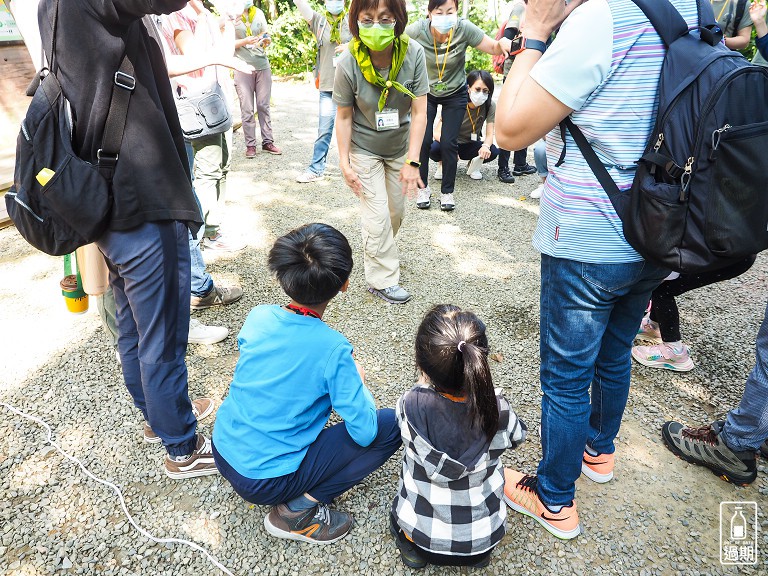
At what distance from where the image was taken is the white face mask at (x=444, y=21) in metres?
4.30

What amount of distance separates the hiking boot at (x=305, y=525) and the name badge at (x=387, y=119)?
2069 millimetres

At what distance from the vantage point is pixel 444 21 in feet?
14.1

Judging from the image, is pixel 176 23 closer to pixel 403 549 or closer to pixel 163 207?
pixel 163 207

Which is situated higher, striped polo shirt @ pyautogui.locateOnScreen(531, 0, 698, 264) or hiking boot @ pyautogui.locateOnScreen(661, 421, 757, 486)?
striped polo shirt @ pyautogui.locateOnScreen(531, 0, 698, 264)

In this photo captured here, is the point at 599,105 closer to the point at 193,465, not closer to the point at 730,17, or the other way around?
the point at 193,465

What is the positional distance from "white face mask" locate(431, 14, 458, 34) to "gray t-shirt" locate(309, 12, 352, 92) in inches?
59.6

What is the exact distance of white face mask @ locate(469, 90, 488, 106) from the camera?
5.07 meters

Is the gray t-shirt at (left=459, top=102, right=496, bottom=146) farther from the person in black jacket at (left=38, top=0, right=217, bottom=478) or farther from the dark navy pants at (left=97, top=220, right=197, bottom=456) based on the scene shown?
the dark navy pants at (left=97, top=220, right=197, bottom=456)

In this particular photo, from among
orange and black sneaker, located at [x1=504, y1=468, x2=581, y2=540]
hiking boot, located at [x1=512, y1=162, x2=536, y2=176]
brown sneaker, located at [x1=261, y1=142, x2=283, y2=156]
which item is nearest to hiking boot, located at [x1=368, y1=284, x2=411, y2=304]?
orange and black sneaker, located at [x1=504, y1=468, x2=581, y2=540]

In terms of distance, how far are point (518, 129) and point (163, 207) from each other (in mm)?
1129

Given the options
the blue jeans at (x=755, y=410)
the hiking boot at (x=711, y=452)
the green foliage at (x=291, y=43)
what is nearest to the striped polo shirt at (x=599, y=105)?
the blue jeans at (x=755, y=410)

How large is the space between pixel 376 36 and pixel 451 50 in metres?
1.98

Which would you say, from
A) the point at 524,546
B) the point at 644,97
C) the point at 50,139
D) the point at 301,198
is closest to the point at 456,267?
the point at 301,198

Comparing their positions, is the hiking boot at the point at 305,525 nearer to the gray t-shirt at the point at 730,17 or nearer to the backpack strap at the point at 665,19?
the backpack strap at the point at 665,19
